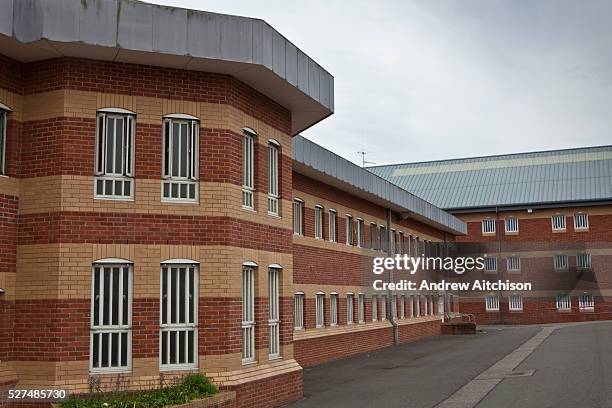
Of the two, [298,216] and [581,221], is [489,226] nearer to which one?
[581,221]

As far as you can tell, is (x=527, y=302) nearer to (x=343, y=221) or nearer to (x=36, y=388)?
(x=343, y=221)

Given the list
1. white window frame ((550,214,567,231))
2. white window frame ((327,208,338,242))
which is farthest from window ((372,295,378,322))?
white window frame ((550,214,567,231))

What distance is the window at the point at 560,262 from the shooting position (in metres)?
55.2

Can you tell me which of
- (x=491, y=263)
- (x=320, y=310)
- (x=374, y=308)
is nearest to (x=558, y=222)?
(x=491, y=263)

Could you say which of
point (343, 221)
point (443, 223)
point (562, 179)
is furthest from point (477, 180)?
point (343, 221)

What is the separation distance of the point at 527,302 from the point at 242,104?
46.5 metres

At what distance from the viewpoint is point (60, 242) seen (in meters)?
12.4

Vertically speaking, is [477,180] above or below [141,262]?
above

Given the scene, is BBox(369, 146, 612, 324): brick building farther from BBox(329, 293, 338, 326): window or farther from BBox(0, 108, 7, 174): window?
BBox(0, 108, 7, 174): window

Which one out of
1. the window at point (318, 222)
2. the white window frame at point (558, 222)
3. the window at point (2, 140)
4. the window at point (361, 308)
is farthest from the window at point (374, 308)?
the white window frame at point (558, 222)

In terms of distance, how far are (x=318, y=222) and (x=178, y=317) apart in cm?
1303

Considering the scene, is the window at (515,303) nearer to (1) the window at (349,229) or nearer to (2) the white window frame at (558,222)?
(2) the white window frame at (558,222)

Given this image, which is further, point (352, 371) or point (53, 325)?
point (352, 371)

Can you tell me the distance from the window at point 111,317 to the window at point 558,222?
47.9m
